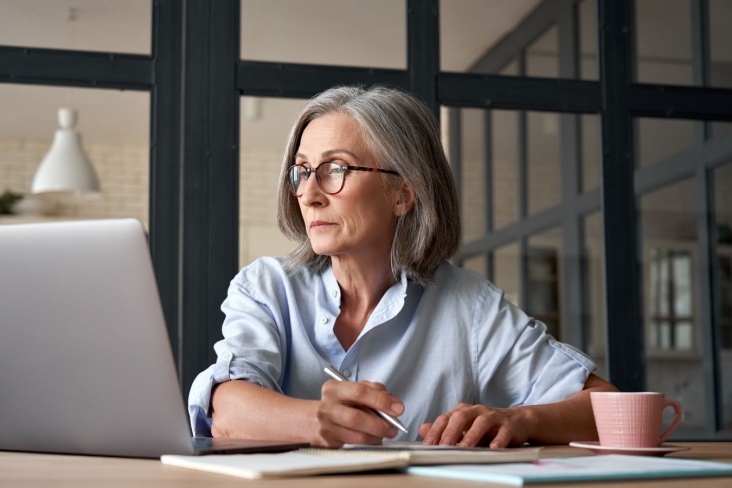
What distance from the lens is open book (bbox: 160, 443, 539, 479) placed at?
89cm

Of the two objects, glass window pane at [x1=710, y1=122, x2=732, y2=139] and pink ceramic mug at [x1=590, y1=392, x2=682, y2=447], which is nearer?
pink ceramic mug at [x1=590, y1=392, x2=682, y2=447]

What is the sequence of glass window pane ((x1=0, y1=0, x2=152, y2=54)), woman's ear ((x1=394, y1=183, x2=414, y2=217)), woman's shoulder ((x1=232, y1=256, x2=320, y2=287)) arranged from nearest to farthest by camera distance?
1. woman's shoulder ((x1=232, y1=256, x2=320, y2=287))
2. woman's ear ((x1=394, y1=183, x2=414, y2=217))
3. glass window pane ((x1=0, y1=0, x2=152, y2=54))

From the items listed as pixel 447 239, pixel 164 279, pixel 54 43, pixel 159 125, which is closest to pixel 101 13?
pixel 54 43

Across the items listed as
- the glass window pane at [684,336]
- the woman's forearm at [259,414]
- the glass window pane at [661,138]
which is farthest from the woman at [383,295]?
the glass window pane at [684,336]

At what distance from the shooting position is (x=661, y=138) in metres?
3.39

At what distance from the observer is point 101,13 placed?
287cm

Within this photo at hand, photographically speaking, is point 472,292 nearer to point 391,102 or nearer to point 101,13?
point 391,102

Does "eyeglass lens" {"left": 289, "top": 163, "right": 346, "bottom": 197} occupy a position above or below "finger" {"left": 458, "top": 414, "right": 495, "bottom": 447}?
above

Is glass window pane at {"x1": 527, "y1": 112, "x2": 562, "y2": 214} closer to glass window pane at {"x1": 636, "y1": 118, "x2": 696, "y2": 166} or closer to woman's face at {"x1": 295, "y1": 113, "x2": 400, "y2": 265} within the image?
glass window pane at {"x1": 636, "y1": 118, "x2": 696, "y2": 166}

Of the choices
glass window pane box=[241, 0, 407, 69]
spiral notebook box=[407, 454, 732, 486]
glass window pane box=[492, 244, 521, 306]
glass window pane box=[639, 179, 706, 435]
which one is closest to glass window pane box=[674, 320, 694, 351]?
glass window pane box=[639, 179, 706, 435]

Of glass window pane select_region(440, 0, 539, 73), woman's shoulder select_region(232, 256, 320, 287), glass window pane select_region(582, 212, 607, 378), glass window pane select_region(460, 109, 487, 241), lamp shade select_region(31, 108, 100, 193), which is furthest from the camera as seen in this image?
glass window pane select_region(460, 109, 487, 241)

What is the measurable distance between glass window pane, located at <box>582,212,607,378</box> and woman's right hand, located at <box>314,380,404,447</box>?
1990 millimetres

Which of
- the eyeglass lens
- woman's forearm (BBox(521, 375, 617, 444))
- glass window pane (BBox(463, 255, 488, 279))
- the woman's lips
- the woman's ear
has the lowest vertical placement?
woman's forearm (BBox(521, 375, 617, 444))

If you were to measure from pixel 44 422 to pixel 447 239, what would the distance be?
3.97 feet
